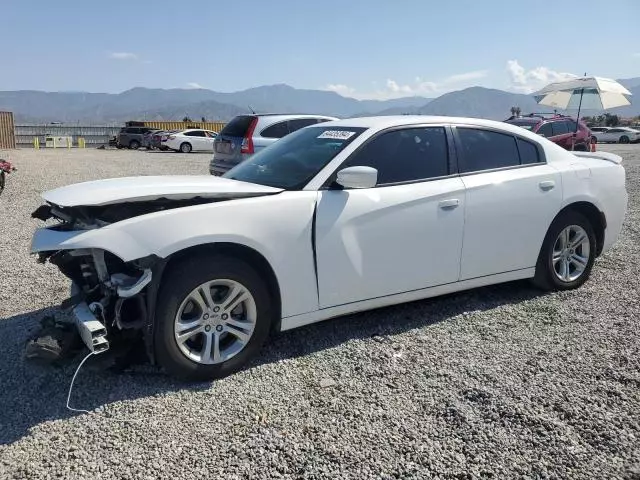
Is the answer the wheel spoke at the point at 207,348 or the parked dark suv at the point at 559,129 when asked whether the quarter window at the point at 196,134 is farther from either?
the wheel spoke at the point at 207,348

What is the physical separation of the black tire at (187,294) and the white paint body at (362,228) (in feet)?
0.42

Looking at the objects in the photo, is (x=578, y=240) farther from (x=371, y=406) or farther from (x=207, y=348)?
(x=207, y=348)

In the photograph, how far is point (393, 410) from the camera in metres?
3.04

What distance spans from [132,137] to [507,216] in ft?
117

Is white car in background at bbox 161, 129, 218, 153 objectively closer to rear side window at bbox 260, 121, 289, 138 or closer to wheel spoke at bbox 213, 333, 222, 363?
rear side window at bbox 260, 121, 289, 138

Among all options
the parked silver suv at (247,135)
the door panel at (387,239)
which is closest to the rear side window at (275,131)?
the parked silver suv at (247,135)

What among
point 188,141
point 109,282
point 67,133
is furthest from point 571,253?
point 67,133

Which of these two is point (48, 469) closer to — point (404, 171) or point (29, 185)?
point (404, 171)

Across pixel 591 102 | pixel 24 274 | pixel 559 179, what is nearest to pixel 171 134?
pixel 591 102

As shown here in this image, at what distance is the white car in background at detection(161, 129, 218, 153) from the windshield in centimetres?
2661

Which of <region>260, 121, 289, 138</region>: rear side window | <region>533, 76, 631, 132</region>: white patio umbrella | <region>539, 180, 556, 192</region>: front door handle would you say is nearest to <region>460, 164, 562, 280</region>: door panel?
<region>539, 180, 556, 192</region>: front door handle

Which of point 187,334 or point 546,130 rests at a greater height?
point 546,130

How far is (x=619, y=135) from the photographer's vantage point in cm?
4109

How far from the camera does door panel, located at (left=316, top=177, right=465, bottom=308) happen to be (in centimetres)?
366
